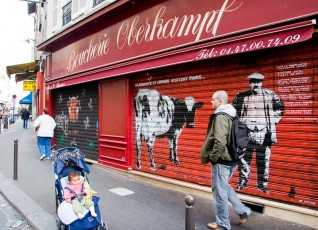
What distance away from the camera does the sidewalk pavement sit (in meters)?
4.85

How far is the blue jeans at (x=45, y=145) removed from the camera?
10578 mm

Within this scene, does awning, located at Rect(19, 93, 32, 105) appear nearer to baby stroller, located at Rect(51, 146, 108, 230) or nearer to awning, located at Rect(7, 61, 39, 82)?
awning, located at Rect(7, 61, 39, 82)

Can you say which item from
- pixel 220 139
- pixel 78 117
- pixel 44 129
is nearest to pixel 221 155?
pixel 220 139

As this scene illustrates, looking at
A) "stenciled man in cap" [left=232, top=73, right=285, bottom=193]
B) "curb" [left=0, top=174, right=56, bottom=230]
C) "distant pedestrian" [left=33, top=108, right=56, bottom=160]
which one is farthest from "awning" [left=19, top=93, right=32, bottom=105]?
"stenciled man in cap" [left=232, top=73, right=285, bottom=193]

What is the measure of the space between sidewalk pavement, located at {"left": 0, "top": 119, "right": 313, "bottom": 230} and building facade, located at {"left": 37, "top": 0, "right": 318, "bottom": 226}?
0.43 m

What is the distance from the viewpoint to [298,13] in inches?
184

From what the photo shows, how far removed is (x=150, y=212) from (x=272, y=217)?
1.91m

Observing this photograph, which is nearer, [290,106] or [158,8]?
[290,106]

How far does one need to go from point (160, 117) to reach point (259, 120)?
8.41 feet

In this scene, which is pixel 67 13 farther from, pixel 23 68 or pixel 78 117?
pixel 23 68

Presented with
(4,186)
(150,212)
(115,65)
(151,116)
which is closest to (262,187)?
(150,212)

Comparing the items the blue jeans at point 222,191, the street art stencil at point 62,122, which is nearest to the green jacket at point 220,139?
the blue jeans at point 222,191

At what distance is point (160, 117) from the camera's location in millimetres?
7367

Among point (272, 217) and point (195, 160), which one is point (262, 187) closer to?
point (272, 217)
